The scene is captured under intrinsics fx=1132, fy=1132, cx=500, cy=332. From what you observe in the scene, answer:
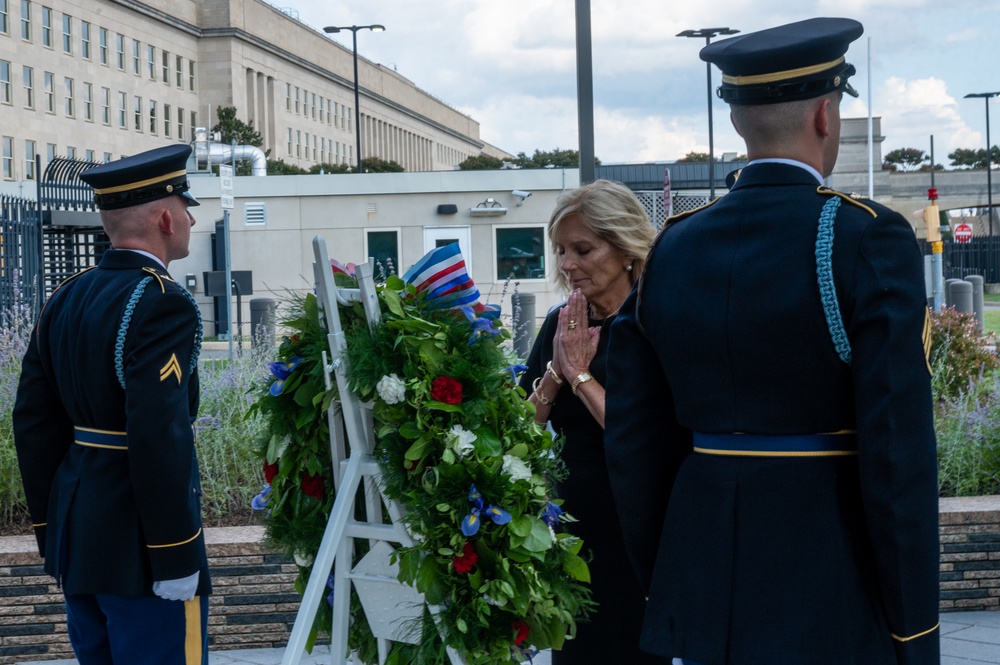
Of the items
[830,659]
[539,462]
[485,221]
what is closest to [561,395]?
[539,462]

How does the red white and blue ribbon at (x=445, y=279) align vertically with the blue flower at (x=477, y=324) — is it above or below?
above

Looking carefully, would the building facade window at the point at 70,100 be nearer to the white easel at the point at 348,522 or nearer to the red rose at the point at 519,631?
the white easel at the point at 348,522

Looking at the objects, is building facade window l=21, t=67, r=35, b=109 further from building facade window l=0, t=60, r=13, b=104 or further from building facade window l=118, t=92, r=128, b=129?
building facade window l=118, t=92, r=128, b=129

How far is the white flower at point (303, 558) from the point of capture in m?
3.33

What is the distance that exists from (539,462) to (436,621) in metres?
0.51

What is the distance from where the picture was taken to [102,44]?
7125 cm

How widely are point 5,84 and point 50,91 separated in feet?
13.2

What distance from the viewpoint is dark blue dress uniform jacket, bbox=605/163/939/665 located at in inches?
84.5

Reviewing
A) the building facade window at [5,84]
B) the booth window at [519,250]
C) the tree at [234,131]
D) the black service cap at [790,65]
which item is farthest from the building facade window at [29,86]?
the black service cap at [790,65]

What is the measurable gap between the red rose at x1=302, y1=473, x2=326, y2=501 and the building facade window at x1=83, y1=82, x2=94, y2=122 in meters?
71.9

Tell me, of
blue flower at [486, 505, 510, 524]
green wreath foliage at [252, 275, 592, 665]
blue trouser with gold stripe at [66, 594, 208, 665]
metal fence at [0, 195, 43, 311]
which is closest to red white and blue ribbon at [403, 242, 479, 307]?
green wreath foliage at [252, 275, 592, 665]

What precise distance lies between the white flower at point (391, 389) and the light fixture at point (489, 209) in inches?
1116

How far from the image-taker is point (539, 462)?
309 centimetres

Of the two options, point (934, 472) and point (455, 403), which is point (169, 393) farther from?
point (934, 472)
